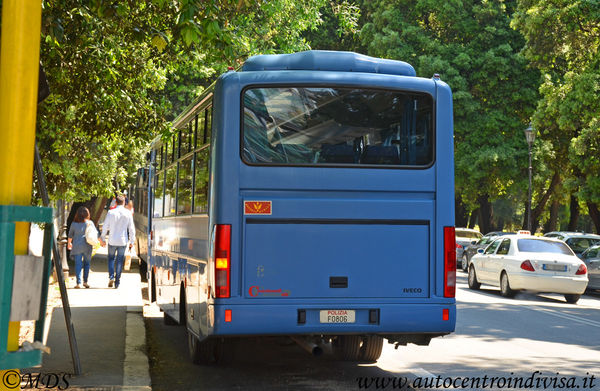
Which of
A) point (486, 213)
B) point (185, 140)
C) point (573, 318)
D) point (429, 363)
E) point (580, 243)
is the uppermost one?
point (486, 213)

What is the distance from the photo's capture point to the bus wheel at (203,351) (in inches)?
376

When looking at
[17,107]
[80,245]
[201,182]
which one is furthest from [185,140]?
[80,245]

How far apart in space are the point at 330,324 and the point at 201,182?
7.22 feet

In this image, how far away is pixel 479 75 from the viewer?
39750 mm

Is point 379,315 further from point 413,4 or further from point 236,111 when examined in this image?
point 413,4

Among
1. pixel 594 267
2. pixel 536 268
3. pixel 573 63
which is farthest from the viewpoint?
pixel 573 63

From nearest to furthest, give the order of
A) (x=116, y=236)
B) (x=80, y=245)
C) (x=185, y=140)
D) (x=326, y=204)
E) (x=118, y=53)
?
1. (x=326, y=204)
2. (x=185, y=140)
3. (x=118, y=53)
4. (x=116, y=236)
5. (x=80, y=245)

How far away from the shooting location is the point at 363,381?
29.0 ft

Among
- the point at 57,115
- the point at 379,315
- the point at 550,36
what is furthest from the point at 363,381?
the point at 550,36

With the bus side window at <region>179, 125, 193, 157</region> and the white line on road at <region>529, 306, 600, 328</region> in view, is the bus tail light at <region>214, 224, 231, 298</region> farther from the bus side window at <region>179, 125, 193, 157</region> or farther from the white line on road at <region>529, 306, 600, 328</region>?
the white line on road at <region>529, 306, 600, 328</region>

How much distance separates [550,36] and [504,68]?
361 inches

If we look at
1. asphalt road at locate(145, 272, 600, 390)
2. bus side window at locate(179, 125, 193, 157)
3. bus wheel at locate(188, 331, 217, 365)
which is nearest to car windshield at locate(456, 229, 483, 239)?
asphalt road at locate(145, 272, 600, 390)

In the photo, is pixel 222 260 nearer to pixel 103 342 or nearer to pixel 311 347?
pixel 311 347

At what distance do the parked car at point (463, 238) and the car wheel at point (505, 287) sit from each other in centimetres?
1469
